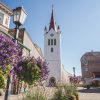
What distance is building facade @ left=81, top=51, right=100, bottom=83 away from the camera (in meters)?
66.5

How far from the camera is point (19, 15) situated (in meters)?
7.85

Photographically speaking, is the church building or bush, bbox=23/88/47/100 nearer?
bush, bbox=23/88/47/100

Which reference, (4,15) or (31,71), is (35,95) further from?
(4,15)

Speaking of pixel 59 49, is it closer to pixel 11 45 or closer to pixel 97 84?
pixel 97 84

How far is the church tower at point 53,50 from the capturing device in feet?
223

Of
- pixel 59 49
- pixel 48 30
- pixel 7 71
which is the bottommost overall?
pixel 7 71

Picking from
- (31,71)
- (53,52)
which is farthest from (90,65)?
(31,71)

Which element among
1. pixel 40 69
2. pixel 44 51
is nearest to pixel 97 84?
pixel 44 51

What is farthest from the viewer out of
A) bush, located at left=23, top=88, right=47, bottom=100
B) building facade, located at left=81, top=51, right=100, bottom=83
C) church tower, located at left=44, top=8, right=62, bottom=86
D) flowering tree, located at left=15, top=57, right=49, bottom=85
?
church tower, located at left=44, top=8, right=62, bottom=86

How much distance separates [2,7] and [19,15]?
20433 mm

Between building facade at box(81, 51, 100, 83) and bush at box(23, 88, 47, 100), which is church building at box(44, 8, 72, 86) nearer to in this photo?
building facade at box(81, 51, 100, 83)

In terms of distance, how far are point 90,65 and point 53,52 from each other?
1473cm

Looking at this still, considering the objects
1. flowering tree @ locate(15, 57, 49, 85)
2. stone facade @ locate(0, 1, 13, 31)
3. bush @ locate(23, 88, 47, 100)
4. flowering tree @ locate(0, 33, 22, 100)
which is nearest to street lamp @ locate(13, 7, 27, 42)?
flowering tree @ locate(0, 33, 22, 100)

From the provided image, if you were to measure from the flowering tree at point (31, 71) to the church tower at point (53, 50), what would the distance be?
53.2 m
